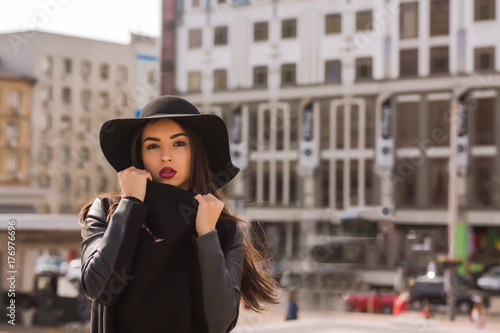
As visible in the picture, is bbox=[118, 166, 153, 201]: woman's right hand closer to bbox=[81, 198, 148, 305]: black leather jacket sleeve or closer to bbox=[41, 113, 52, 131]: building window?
bbox=[81, 198, 148, 305]: black leather jacket sleeve

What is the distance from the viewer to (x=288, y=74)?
136ft

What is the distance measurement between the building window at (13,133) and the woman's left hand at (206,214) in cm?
4861

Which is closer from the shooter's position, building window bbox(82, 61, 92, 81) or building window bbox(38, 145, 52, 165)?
building window bbox(38, 145, 52, 165)

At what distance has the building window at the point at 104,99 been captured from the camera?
50.1 m

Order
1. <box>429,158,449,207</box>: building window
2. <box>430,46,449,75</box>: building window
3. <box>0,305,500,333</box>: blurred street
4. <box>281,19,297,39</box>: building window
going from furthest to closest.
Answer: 1. <box>281,19,297,39</box>: building window
2. <box>430,46,449,75</box>: building window
3. <box>429,158,449,207</box>: building window
4. <box>0,305,500,333</box>: blurred street

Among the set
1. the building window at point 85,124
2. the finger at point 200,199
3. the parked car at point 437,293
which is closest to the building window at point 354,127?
the parked car at point 437,293

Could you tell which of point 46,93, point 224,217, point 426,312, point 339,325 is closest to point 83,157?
point 46,93

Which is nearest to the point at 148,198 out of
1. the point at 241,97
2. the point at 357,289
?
the point at 357,289

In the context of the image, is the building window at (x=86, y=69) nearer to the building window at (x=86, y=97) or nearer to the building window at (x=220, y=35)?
the building window at (x=86, y=97)

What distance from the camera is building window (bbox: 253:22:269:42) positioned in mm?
42000

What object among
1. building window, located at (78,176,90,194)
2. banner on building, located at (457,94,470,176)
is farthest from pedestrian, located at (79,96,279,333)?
building window, located at (78,176,90,194)

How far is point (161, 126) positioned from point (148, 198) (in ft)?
0.74

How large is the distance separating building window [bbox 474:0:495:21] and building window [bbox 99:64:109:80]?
22592 mm

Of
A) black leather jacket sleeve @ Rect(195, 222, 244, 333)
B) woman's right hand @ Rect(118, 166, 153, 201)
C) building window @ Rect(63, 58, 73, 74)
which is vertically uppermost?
building window @ Rect(63, 58, 73, 74)
